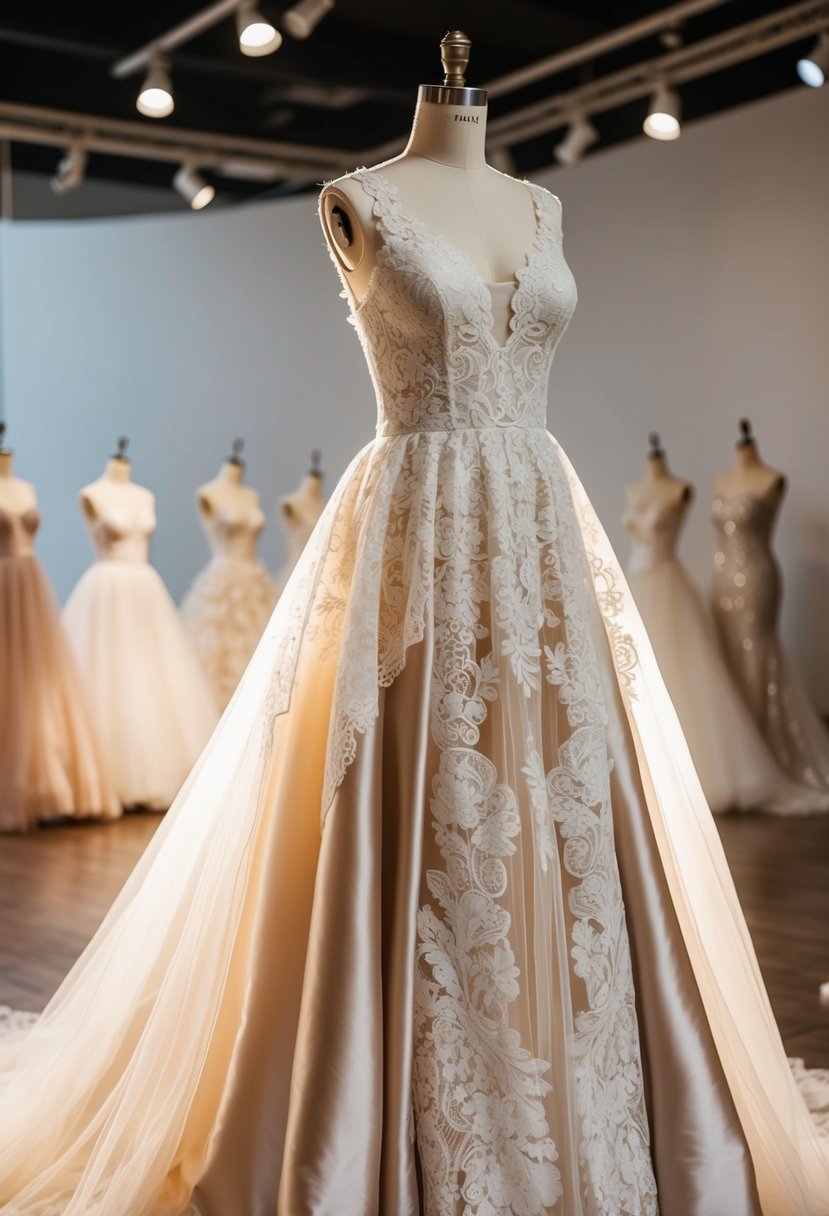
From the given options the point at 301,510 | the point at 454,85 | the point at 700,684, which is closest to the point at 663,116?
the point at 700,684

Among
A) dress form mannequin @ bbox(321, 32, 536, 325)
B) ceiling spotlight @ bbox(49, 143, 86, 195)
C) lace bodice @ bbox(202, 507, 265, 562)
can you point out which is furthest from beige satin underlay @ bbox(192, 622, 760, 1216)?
ceiling spotlight @ bbox(49, 143, 86, 195)

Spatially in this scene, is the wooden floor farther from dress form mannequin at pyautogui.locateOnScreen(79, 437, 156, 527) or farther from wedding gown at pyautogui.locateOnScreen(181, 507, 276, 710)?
dress form mannequin at pyautogui.locateOnScreen(79, 437, 156, 527)

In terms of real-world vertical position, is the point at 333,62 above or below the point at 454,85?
above

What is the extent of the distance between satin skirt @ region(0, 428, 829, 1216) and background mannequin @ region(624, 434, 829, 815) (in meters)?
3.89

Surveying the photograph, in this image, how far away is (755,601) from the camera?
689 cm

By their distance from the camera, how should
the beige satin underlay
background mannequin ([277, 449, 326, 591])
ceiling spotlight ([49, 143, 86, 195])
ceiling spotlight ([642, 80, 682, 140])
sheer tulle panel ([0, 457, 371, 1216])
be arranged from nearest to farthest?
the beige satin underlay, sheer tulle panel ([0, 457, 371, 1216]), ceiling spotlight ([642, 80, 682, 140]), ceiling spotlight ([49, 143, 86, 195]), background mannequin ([277, 449, 326, 591])

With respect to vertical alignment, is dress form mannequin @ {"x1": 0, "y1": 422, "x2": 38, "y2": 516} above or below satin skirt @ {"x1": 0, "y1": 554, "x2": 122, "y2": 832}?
above

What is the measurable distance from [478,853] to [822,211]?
6082 millimetres

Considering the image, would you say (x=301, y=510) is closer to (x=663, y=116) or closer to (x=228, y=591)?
(x=228, y=591)

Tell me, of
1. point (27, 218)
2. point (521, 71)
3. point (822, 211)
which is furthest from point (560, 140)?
point (27, 218)

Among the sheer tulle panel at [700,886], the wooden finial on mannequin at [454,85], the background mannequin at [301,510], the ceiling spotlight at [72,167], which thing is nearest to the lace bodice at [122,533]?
the background mannequin at [301,510]

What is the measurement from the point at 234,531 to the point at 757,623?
2864 mm

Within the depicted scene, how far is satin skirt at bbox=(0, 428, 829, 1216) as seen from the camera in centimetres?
207

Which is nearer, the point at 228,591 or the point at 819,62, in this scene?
the point at 819,62
